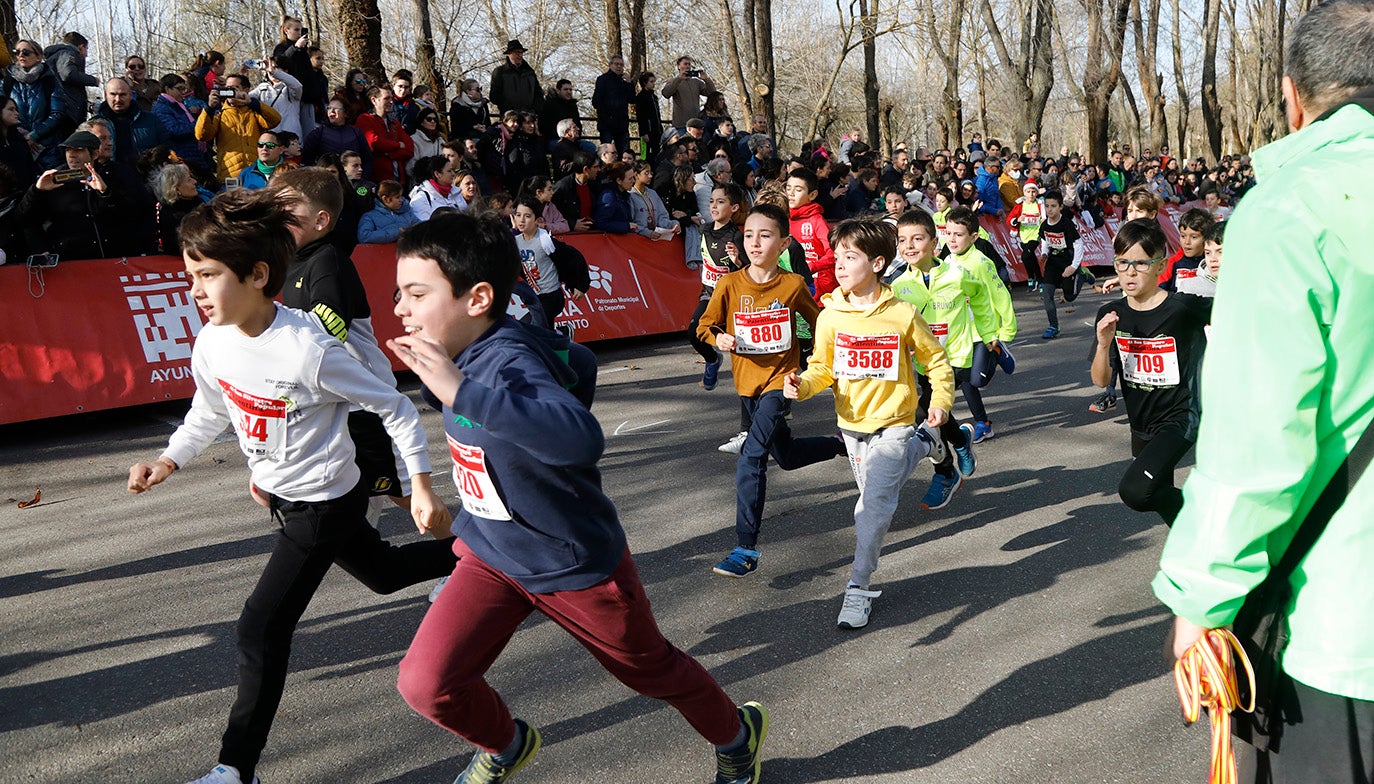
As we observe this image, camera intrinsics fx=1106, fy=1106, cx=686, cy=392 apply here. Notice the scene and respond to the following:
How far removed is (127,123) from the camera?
34.0ft

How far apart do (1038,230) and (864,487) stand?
11.5 metres

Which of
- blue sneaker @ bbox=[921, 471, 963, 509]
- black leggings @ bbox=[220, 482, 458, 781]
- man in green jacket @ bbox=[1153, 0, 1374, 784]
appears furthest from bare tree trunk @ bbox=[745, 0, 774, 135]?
man in green jacket @ bbox=[1153, 0, 1374, 784]

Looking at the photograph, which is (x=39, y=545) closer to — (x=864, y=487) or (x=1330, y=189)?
(x=864, y=487)

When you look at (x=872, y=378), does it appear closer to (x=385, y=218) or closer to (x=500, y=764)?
(x=500, y=764)

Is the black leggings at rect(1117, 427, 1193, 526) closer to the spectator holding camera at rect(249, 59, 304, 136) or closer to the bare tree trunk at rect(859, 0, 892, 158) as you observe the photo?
the spectator holding camera at rect(249, 59, 304, 136)

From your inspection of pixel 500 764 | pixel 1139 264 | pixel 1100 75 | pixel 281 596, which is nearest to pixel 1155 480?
pixel 1139 264

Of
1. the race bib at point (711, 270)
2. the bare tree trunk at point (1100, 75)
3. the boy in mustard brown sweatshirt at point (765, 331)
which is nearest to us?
the boy in mustard brown sweatshirt at point (765, 331)

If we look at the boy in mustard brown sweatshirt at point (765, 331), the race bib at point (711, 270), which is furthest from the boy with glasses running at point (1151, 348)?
the race bib at point (711, 270)

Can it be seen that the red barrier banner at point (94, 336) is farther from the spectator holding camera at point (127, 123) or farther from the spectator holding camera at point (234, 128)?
the spectator holding camera at point (234, 128)

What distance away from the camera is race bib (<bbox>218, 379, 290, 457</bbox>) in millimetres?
3290

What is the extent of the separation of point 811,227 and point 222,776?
700cm

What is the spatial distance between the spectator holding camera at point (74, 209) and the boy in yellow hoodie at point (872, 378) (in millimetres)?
6630

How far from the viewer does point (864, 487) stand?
466 cm

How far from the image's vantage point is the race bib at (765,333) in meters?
5.59
